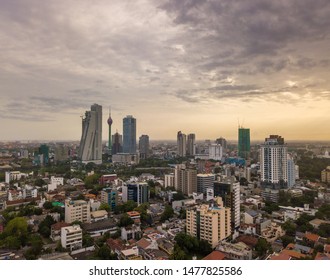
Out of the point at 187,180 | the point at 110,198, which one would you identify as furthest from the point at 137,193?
the point at 187,180

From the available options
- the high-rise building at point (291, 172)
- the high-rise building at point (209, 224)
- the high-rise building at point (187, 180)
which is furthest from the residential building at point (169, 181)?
the high-rise building at point (209, 224)

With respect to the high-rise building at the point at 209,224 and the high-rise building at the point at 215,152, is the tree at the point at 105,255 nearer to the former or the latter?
the high-rise building at the point at 209,224

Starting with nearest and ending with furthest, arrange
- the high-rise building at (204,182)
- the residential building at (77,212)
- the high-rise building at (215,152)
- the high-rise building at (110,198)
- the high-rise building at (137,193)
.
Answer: the residential building at (77,212) < the high-rise building at (110,198) < the high-rise building at (137,193) < the high-rise building at (204,182) < the high-rise building at (215,152)

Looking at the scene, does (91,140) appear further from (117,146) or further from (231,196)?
(231,196)

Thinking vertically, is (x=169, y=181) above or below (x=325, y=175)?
below

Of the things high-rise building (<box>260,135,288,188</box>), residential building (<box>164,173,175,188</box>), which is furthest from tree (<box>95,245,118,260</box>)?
high-rise building (<box>260,135,288,188</box>)
